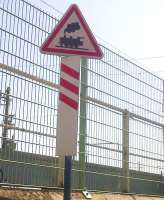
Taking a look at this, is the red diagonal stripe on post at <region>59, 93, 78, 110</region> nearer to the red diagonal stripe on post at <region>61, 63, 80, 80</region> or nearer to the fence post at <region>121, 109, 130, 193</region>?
the red diagonal stripe on post at <region>61, 63, 80, 80</region>

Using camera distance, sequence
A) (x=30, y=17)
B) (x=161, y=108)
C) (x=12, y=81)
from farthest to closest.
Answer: (x=161, y=108), (x=30, y=17), (x=12, y=81)

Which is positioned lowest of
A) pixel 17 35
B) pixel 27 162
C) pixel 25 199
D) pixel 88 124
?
pixel 25 199

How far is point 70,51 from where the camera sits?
185 inches

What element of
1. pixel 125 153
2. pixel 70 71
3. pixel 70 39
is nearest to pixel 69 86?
pixel 70 71

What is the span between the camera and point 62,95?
4.63m

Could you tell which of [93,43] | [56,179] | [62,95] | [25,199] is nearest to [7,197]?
[25,199]

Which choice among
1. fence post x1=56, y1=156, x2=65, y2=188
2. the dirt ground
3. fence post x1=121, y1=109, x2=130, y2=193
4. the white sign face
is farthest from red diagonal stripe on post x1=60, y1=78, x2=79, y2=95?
fence post x1=121, y1=109, x2=130, y2=193

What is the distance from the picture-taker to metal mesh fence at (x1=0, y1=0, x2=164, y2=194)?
6.34 m

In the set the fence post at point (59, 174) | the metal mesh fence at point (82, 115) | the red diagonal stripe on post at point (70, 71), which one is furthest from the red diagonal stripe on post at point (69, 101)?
the fence post at point (59, 174)

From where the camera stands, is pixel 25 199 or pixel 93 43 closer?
pixel 93 43

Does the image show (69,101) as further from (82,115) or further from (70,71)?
(82,115)

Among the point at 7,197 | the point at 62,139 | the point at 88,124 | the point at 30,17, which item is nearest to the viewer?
the point at 62,139

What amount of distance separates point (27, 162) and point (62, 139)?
2.11 m

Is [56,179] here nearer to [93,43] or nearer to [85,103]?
[85,103]
